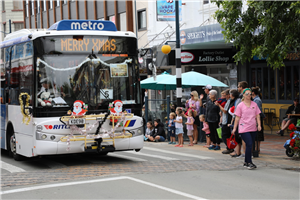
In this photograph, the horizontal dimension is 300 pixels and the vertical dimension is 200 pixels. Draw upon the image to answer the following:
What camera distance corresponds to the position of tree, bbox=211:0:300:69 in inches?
Answer: 434

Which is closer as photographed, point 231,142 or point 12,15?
point 231,142

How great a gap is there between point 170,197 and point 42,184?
2.60 meters

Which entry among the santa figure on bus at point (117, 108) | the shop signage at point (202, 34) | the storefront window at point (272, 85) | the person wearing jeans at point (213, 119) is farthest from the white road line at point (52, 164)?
the storefront window at point (272, 85)

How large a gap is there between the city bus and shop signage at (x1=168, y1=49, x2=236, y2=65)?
32.9ft

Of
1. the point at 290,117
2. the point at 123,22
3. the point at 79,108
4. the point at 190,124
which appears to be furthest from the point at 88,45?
the point at 123,22

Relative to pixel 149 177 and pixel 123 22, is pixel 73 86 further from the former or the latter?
pixel 123 22

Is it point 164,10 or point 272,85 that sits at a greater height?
point 164,10

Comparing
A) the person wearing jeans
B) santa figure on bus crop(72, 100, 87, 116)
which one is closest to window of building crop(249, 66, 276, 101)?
the person wearing jeans

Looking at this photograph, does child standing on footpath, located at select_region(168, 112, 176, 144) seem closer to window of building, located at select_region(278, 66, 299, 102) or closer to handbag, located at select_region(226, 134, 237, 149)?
handbag, located at select_region(226, 134, 237, 149)

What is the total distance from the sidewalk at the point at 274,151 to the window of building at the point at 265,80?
235 centimetres

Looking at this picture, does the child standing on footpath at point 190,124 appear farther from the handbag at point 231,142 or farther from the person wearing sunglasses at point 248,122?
the person wearing sunglasses at point 248,122

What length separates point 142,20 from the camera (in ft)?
98.0

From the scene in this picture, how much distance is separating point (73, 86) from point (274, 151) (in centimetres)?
630

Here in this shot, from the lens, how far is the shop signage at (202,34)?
60.0 feet
